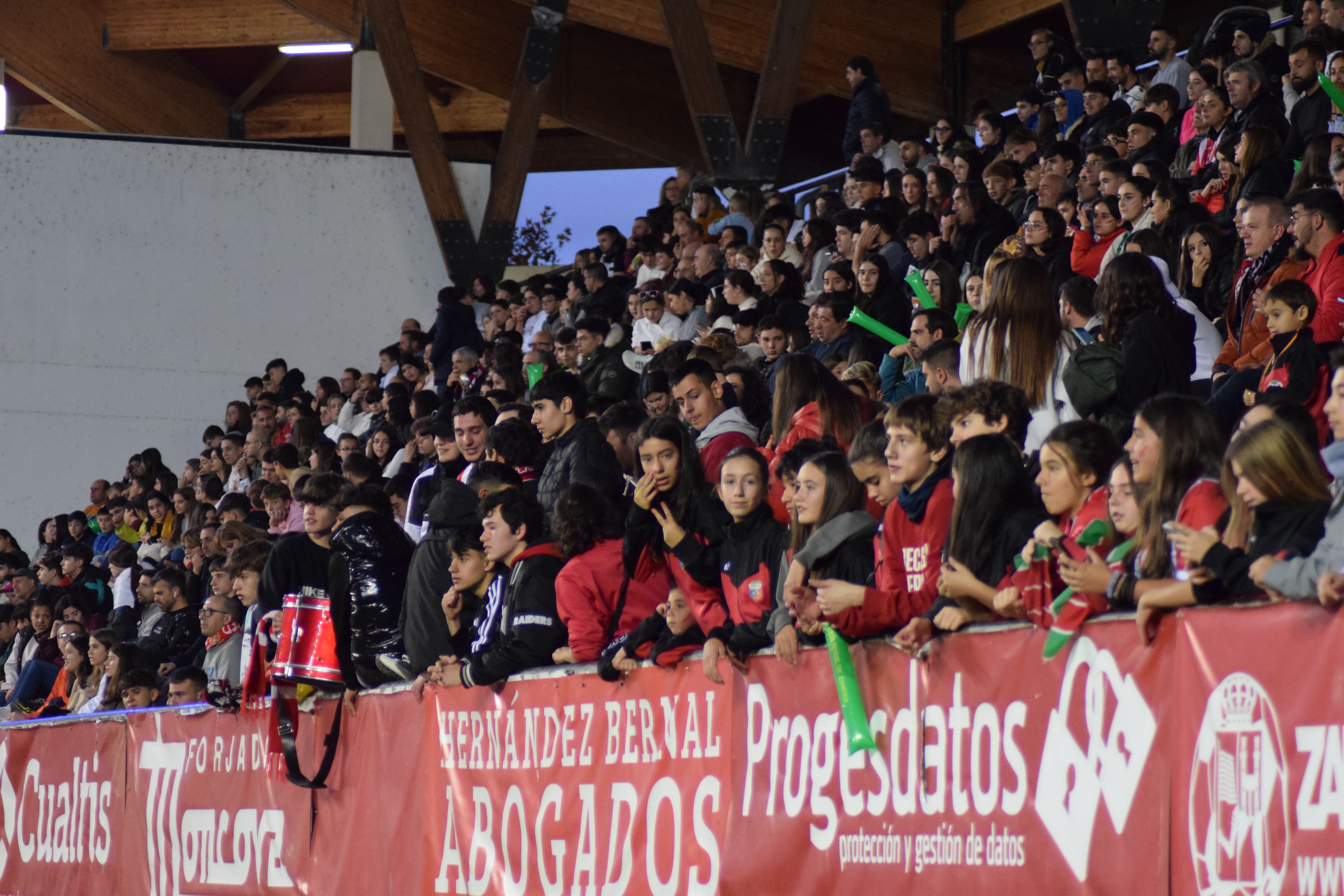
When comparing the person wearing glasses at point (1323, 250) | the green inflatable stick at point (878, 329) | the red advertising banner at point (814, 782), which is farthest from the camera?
the green inflatable stick at point (878, 329)

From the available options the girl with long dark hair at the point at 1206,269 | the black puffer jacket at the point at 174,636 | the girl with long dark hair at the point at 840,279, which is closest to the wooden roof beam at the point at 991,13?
the girl with long dark hair at the point at 840,279

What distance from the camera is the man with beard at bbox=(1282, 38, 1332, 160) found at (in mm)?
8414

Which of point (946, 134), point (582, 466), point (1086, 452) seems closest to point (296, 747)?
point (582, 466)

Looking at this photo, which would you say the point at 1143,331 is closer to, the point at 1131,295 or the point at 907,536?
the point at 1131,295

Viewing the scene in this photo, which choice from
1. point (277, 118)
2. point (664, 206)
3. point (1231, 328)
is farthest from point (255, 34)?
point (1231, 328)

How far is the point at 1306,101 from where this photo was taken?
338 inches

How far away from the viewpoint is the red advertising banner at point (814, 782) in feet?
10.7

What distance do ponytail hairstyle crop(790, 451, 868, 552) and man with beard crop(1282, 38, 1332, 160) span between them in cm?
428

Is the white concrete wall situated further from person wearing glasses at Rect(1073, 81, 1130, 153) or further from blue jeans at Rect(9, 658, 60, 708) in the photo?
person wearing glasses at Rect(1073, 81, 1130, 153)

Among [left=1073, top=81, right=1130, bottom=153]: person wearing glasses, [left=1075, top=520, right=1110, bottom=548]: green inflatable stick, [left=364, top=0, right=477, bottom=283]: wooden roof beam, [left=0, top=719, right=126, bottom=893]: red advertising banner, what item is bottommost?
[left=0, top=719, right=126, bottom=893]: red advertising banner

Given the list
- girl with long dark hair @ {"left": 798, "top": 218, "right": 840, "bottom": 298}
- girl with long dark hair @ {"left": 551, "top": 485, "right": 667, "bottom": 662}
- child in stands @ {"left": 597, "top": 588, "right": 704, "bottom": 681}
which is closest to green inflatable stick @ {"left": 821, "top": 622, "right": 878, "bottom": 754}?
child in stands @ {"left": 597, "top": 588, "right": 704, "bottom": 681}

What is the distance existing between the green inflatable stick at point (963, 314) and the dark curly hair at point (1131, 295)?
204 centimetres

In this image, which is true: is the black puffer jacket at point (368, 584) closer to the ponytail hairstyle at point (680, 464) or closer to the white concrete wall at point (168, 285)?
the ponytail hairstyle at point (680, 464)

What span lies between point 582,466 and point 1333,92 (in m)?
4.12
